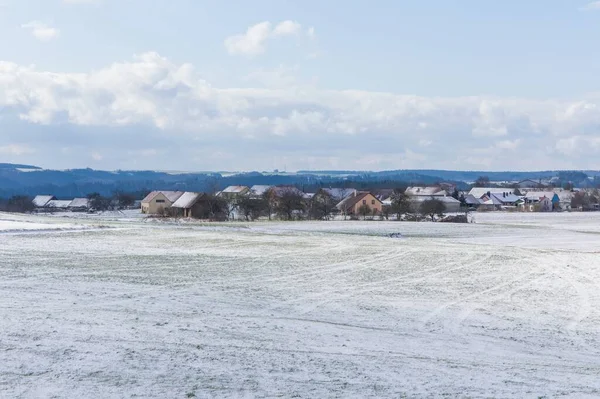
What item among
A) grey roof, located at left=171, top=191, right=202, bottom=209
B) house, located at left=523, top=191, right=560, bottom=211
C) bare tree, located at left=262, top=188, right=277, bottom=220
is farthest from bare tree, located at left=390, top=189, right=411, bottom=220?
house, located at left=523, top=191, right=560, bottom=211

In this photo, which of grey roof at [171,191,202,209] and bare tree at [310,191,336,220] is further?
grey roof at [171,191,202,209]

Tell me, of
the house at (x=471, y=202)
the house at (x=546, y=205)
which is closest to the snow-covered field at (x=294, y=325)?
the house at (x=546, y=205)

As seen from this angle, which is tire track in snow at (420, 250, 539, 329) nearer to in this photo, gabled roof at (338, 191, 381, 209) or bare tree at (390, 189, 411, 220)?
bare tree at (390, 189, 411, 220)

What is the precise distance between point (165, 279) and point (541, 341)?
579 inches

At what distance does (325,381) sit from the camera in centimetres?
1303

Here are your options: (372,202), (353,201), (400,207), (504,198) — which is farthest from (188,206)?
(504,198)

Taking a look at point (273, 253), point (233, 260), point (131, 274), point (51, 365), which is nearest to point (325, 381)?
point (51, 365)

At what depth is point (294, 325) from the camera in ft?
60.7

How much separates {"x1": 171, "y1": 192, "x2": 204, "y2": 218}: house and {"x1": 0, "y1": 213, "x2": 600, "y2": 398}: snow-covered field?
67954mm

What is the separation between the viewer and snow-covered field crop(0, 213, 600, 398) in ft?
42.3

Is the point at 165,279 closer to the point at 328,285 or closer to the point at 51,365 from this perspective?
the point at 328,285

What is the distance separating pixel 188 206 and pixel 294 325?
94.2m

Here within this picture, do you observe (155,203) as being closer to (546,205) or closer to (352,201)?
(352,201)

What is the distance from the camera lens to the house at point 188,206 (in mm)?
106438
